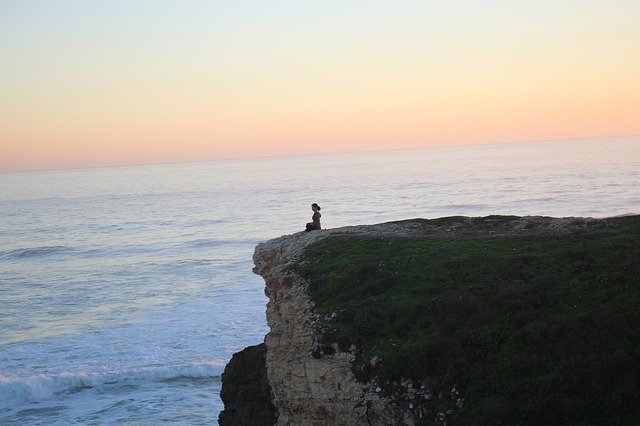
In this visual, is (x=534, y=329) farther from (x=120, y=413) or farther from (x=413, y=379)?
(x=120, y=413)

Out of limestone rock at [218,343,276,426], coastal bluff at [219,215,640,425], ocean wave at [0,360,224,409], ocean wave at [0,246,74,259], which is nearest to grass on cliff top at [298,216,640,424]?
coastal bluff at [219,215,640,425]

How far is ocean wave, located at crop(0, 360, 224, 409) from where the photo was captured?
27.8m

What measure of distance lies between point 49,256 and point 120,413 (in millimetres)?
41114

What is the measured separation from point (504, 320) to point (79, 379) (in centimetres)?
2089

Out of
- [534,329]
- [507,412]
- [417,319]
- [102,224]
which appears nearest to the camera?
[507,412]

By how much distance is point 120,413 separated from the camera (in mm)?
25219

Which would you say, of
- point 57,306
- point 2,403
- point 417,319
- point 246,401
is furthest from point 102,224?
point 417,319

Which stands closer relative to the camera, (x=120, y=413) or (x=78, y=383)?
(x=120, y=413)

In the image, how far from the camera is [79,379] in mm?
28734

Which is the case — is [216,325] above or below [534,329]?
below

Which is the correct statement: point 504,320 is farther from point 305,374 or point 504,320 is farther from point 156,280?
point 156,280

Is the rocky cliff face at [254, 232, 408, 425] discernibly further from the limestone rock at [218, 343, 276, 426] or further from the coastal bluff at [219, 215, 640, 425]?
the limestone rock at [218, 343, 276, 426]

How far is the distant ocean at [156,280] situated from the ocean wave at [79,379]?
6cm

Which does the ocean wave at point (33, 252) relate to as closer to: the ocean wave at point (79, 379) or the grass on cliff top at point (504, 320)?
the ocean wave at point (79, 379)
